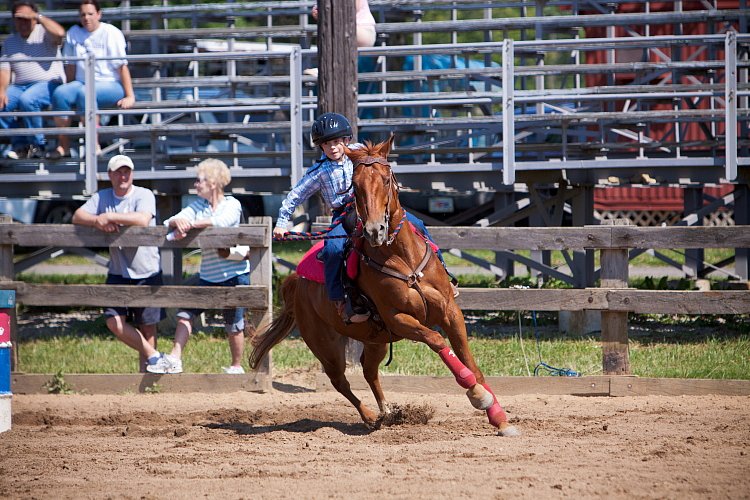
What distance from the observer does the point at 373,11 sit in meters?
14.3

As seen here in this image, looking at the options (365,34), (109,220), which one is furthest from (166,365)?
(365,34)

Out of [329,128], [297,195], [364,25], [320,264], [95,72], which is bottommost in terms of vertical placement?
[320,264]

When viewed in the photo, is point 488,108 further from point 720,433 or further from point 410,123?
point 720,433

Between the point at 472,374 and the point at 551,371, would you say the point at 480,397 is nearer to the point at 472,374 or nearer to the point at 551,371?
the point at 472,374

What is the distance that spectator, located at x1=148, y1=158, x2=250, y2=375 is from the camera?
8.97 meters

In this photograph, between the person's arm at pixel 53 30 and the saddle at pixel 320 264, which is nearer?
the saddle at pixel 320 264

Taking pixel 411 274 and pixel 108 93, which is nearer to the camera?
pixel 411 274

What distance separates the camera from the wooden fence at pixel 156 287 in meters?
8.86

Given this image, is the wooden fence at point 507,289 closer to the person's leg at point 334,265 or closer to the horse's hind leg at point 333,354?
the horse's hind leg at point 333,354

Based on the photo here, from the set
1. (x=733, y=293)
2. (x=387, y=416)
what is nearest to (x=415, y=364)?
(x=387, y=416)

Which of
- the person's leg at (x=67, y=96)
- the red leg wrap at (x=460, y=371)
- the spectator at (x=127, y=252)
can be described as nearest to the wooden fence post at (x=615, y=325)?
the red leg wrap at (x=460, y=371)

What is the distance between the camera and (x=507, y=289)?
859cm

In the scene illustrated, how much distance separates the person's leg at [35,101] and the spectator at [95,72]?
19 cm

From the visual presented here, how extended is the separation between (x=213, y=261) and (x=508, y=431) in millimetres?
3889
